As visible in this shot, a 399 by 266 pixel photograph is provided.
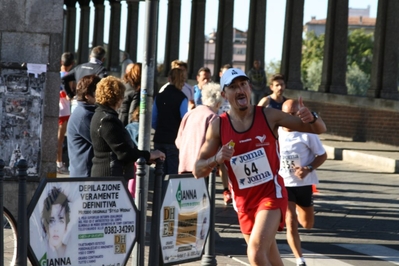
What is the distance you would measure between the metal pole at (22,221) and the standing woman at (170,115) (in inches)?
192

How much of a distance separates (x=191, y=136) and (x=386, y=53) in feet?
51.7

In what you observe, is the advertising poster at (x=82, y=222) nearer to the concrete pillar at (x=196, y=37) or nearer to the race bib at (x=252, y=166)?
the race bib at (x=252, y=166)

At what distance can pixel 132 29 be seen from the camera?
54.4 meters

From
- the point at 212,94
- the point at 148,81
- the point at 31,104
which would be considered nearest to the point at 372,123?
the point at 212,94

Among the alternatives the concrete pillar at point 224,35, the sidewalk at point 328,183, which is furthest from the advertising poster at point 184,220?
the concrete pillar at point 224,35

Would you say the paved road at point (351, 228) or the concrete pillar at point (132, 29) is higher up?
the concrete pillar at point (132, 29)

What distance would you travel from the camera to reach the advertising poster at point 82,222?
6832 mm

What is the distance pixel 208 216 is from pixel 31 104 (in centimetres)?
216

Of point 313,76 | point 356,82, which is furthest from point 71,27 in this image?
point 313,76

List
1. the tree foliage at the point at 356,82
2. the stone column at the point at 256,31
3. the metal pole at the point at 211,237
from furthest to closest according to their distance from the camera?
the tree foliage at the point at 356,82, the stone column at the point at 256,31, the metal pole at the point at 211,237

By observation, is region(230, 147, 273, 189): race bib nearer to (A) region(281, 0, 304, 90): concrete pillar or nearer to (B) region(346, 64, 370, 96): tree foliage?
(A) region(281, 0, 304, 90): concrete pillar

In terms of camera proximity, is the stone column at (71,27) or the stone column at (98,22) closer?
the stone column at (98,22)

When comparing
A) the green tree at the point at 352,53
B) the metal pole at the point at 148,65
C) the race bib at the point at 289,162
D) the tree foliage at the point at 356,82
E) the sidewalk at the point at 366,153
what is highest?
the metal pole at the point at 148,65

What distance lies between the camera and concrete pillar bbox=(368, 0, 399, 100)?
25031 mm
